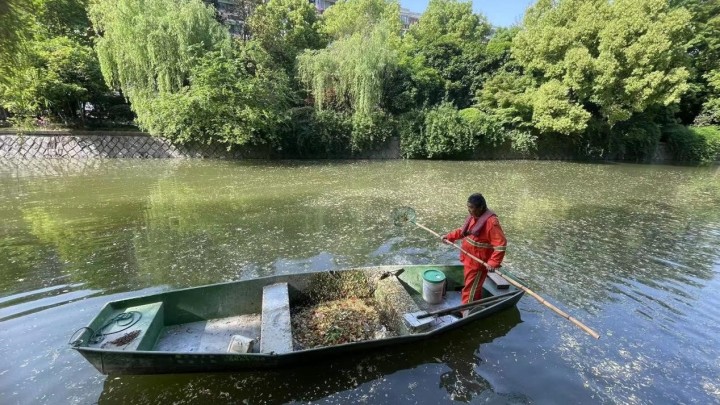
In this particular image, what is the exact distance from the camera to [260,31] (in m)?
27.0

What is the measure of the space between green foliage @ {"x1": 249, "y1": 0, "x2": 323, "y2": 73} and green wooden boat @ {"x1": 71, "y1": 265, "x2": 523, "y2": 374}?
72.9 ft

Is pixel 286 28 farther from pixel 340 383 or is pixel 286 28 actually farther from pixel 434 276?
pixel 340 383

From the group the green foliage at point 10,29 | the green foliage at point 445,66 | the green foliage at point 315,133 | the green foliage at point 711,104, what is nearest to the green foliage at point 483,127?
the green foliage at point 445,66

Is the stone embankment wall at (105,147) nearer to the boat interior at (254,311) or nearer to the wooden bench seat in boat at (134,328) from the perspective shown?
the boat interior at (254,311)

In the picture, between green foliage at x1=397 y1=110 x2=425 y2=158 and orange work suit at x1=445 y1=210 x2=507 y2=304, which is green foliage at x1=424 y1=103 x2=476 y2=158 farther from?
orange work suit at x1=445 y1=210 x2=507 y2=304

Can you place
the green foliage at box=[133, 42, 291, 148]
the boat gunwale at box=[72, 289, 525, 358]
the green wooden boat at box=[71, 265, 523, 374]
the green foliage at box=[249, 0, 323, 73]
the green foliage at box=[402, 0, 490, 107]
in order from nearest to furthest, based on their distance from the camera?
the boat gunwale at box=[72, 289, 525, 358] → the green wooden boat at box=[71, 265, 523, 374] → the green foliage at box=[133, 42, 291, 148] → the green foliage at box=[249, 0, 323, 73] → the green foliage at box=[402, 0, 490, 107]

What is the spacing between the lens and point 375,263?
832 cm

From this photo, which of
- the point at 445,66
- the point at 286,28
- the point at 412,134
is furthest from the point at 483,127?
the point at 286,28

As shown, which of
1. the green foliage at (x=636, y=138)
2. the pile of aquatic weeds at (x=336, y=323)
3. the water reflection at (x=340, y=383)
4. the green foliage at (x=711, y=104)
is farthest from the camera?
the green foliage at (x=711, y=104)

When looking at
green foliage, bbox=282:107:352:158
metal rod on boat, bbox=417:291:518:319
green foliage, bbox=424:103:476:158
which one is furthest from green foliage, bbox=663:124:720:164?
metal rod on boat, bbox=417:291:518:319

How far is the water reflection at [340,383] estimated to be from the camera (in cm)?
438

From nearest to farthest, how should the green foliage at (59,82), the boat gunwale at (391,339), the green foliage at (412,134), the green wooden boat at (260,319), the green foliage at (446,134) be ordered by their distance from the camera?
the boat gunwale at (391,339), the green wooden boat at (260,319), the green foliage at (59,82), the green foliage at (446,134), the green foliage at (412,134)

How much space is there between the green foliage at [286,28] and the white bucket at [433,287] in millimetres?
22469

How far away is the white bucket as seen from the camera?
20.2 feet
